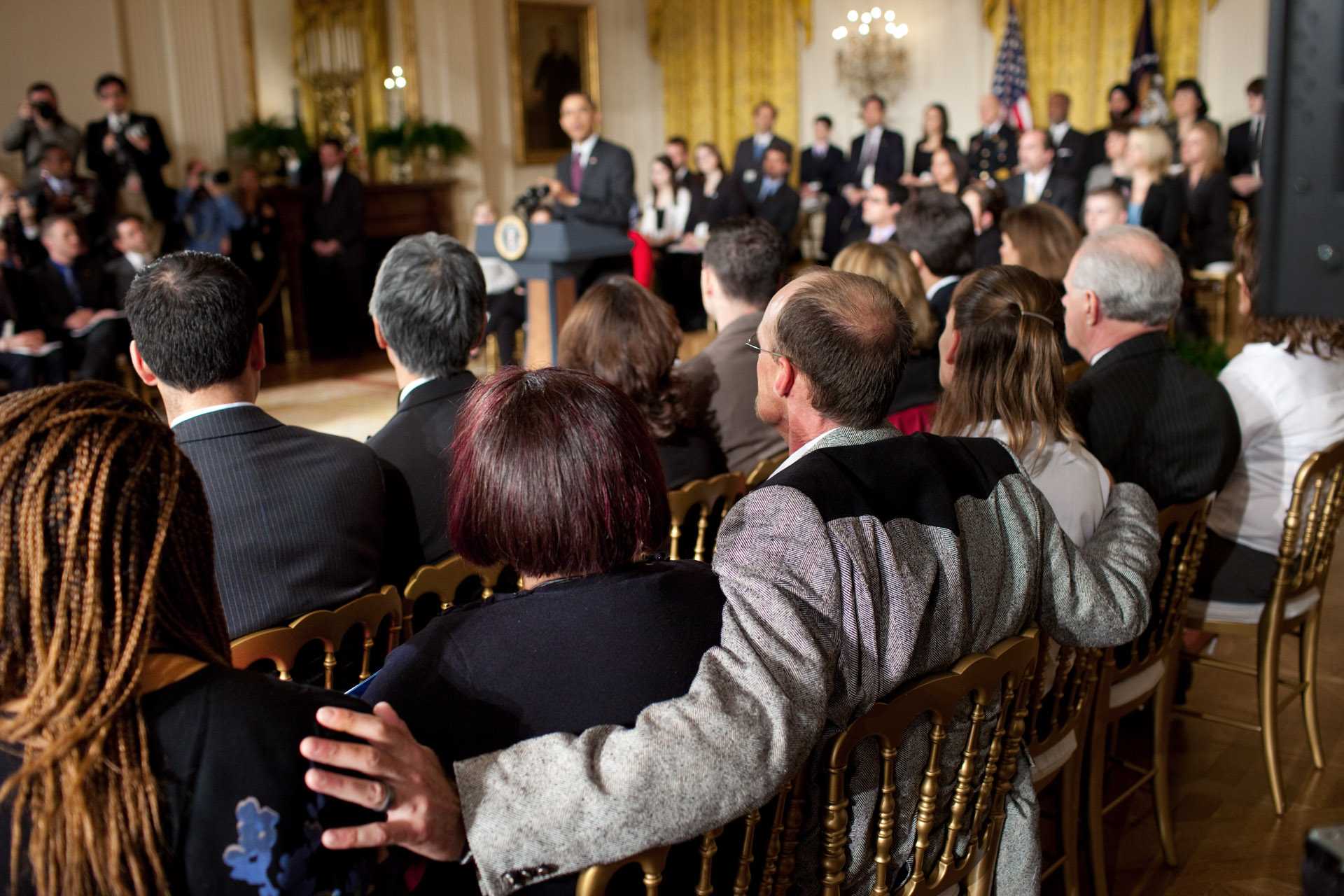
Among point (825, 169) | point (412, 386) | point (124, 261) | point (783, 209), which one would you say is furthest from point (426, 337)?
point (825, 169)

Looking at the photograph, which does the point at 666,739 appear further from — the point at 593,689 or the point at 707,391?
the point at 707,391

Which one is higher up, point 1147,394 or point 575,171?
point 575,171

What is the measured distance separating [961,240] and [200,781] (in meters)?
3.54

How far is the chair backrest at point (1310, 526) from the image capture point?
246 centimetres

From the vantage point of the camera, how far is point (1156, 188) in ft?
23.6

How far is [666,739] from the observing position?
110cm

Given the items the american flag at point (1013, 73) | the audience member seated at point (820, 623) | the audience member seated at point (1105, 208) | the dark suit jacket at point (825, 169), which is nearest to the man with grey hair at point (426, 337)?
the audience member seated at point (820, 623)

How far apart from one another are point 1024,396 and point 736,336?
109cm

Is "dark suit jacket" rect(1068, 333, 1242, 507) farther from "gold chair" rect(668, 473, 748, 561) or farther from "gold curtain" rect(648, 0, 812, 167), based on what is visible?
"gold curtain" rect(648, 0, 812, 167)

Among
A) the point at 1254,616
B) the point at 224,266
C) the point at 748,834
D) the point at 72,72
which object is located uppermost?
the point at 72,72

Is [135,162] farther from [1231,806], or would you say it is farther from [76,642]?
[76,642]

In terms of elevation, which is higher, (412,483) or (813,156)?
(813,156)

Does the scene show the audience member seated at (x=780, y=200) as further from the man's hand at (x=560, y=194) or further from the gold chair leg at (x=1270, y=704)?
the gold chair leg at (x=1270, y=704)

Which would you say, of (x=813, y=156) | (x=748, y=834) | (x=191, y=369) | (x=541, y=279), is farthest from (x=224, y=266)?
(x=813, y=156)
